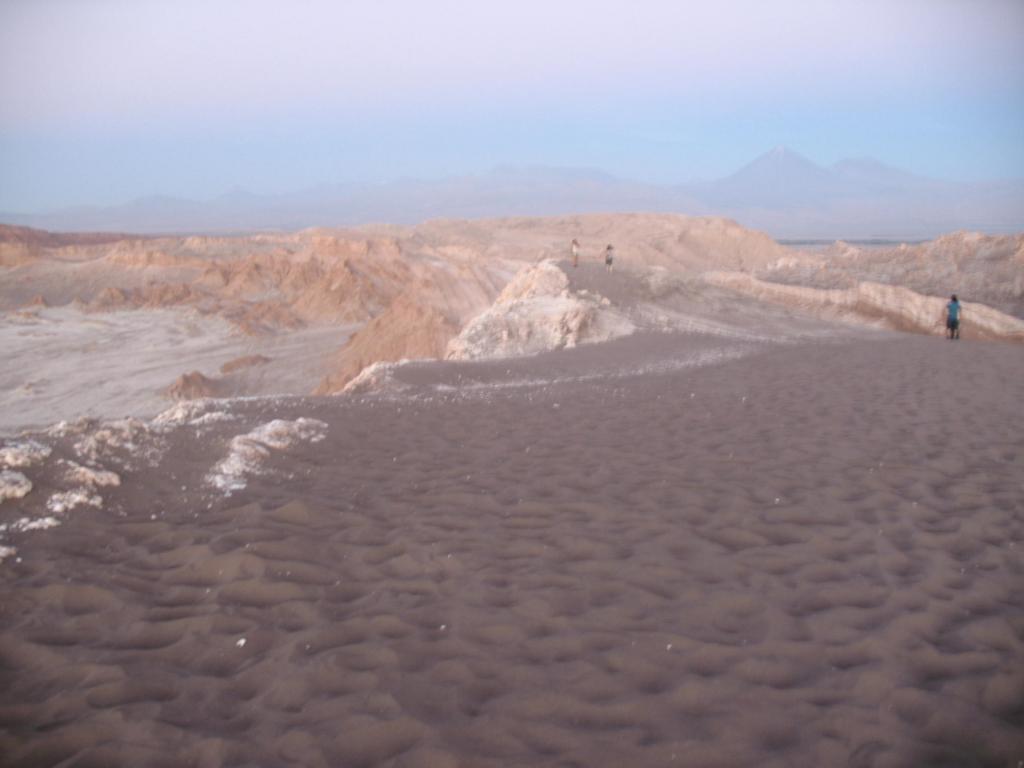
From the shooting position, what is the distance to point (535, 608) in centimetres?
324

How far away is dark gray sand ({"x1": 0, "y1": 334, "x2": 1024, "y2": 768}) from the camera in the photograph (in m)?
2.40

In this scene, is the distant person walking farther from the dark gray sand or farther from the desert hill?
the dark gray sand

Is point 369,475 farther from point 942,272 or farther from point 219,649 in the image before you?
point 942,272

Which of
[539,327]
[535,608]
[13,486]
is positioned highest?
[539,327]

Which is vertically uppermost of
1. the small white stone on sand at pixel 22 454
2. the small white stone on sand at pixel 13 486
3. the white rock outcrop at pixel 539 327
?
the white rock outcrop at pixel 539 327

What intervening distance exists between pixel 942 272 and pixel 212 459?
77.9 ft

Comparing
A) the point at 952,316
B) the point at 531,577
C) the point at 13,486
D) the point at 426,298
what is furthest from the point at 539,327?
the point at 426,298

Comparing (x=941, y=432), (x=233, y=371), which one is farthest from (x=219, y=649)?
(x=233, y=371)

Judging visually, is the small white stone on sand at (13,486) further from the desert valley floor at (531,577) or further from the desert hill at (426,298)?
the desert hill at (426,298)

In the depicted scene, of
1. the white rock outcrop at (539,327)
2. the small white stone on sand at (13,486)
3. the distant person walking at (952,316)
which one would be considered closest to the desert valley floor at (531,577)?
the small white stone on sand at (13,486)

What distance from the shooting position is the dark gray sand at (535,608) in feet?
7.86

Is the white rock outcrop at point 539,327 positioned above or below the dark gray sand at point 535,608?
above

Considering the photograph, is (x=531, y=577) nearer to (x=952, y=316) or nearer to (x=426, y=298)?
(x=952, y=316)

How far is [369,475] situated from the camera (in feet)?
17.2
